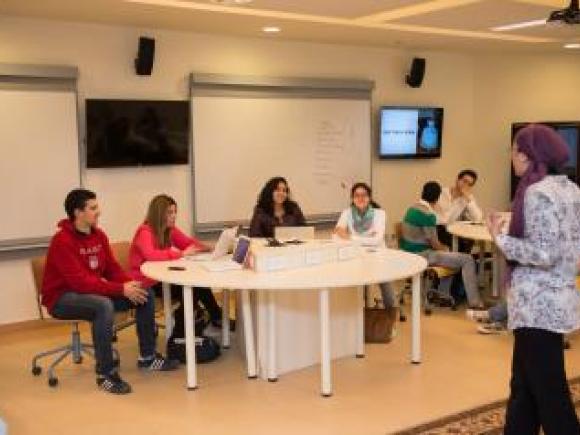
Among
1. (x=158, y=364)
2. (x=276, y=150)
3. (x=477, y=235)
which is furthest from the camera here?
(x=276, y=150)

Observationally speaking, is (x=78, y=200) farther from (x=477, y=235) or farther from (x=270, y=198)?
(x=477, y=235)

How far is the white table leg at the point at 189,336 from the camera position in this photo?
13.0 ft

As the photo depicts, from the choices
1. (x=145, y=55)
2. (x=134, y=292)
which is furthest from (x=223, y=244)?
(x=145, y=55)

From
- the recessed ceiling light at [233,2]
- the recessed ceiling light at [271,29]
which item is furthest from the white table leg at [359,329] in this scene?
the recessed ceiling light at [271,29]

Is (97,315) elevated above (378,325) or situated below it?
above

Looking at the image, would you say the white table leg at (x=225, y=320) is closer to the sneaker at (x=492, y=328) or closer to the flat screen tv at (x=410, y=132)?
the sneaker at (x=492, y=328)

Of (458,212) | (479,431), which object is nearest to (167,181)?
(458,212)

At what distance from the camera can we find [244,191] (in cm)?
638

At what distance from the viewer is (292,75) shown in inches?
261

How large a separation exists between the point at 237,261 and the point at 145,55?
88.7 inches

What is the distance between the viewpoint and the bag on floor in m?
4.54

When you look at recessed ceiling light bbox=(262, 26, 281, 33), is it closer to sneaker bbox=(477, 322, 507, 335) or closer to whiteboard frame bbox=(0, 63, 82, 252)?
whiteboard frame bbox=(0, 63, 82, 252)

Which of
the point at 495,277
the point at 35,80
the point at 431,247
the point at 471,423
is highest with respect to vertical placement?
the point at 35,80

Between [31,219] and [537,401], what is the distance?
156 inches
